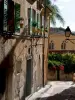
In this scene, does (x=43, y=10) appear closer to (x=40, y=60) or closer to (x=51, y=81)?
(x=40, y=60)

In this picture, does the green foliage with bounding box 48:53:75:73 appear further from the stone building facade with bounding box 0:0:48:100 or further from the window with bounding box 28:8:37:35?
the window with bounding box 28:8:37:35

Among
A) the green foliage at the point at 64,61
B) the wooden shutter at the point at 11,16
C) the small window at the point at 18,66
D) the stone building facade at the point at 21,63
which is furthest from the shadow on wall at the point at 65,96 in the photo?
the green foliage at the point at 64,61

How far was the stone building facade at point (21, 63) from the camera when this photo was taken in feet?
53.5

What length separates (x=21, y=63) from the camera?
770 inches

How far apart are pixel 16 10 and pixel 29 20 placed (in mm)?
3940

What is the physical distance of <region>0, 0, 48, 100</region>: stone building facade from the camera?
1630 centimetres

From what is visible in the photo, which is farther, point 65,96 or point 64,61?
point 64,61

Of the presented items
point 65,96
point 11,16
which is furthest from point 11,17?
point 65,96

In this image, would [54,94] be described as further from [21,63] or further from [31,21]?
[31,21]

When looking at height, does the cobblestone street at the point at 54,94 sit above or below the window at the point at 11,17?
below

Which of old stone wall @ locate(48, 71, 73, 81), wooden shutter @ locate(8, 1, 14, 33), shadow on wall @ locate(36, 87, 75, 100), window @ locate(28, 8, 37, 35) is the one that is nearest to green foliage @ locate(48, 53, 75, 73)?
old stone wall @ locate(48, 71, 73, 81)

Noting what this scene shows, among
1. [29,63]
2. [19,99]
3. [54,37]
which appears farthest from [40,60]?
[54,37]

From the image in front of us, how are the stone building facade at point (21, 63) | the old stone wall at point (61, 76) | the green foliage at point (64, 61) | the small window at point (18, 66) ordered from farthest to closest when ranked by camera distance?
the green foliage at point (64, 61)
the old stone wall at point (61, 76)
the small window at point (18, 66)
the stone building facade at point (21, 63)

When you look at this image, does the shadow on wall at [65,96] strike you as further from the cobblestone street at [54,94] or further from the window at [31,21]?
the window at [31,21]
